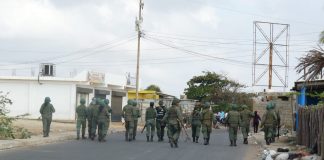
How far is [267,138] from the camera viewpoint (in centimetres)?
2381

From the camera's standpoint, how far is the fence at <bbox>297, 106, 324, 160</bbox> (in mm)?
16406

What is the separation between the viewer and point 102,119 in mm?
24203

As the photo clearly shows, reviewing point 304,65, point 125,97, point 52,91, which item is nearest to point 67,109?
point 52,91

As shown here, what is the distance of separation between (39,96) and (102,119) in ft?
89.3

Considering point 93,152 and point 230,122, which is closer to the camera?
point 93,152

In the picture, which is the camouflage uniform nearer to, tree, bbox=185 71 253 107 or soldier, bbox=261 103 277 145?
soldier, bbox=261 103 277 145

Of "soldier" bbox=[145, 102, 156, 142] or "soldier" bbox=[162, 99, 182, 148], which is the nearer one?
"soldier" bbox=[162, 99, 182, 148]

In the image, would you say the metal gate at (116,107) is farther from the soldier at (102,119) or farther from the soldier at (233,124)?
the soldier at (233,124)

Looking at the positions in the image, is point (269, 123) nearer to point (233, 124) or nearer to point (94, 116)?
point (233, 124)

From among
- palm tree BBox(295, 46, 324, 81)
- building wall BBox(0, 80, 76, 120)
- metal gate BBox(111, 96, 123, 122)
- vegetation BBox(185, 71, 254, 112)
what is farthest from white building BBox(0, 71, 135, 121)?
palm tree BBox(295, 46, 324, 81)

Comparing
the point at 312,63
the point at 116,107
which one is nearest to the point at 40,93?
the point at 116,107

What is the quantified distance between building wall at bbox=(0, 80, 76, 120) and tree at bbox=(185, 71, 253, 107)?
2355cm

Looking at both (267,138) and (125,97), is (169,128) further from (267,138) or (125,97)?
(125,97)

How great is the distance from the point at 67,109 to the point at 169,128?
29402mm
